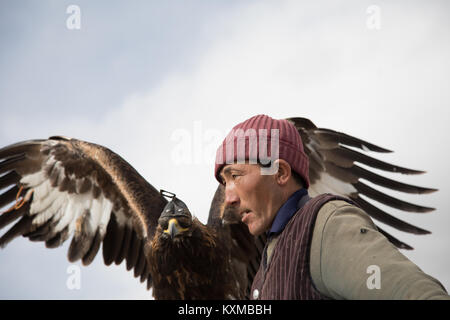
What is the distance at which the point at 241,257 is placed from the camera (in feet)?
18.9

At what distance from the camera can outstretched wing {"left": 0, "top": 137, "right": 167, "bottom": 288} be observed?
622 cm

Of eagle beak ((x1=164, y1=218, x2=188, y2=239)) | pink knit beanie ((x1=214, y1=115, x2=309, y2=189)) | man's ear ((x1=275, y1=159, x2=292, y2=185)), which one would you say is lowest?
eagle beak ((x1=164, y1=218, x2=188, y2=239))

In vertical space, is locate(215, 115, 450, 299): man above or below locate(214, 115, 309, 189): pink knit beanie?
below

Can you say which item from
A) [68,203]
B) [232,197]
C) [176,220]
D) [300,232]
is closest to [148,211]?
[176,220]

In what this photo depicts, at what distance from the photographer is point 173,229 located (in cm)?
501

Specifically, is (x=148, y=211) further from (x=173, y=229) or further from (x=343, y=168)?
(x=343, y=168)

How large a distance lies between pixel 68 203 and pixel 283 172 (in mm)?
5187

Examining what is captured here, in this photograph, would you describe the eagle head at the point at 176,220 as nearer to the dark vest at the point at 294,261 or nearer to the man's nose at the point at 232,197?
the man's nose at the point at 232,197

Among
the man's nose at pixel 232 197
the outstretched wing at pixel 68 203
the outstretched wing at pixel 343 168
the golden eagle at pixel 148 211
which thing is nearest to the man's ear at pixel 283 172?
the man's nose at pixel 232 197

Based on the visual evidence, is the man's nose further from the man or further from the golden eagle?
the golden eagle

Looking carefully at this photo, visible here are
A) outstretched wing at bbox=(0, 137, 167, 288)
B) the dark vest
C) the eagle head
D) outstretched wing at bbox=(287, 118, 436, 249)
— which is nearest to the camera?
the dark vest

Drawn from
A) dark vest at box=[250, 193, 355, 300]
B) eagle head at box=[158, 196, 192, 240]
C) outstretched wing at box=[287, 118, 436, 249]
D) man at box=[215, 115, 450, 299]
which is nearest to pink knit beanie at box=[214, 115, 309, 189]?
man at box=[215, 115, 450, 299]
